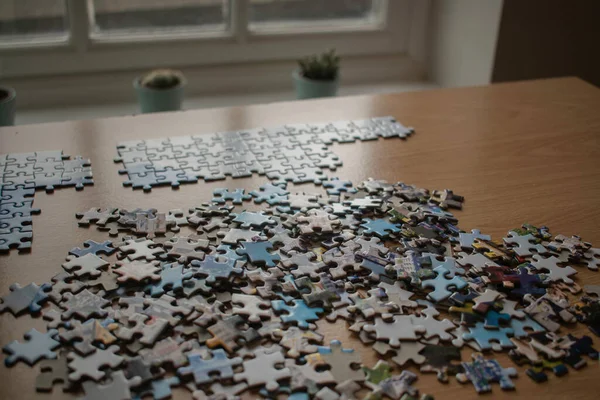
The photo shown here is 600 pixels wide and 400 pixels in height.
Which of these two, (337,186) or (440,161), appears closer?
(337,186)

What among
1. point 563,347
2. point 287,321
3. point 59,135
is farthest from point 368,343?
point 59,135

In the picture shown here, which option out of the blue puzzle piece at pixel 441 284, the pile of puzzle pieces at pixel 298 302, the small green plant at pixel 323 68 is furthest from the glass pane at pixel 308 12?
the blue puzzle piece at pixel 441 284

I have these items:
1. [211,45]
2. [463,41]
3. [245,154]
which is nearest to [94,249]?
[245,154]

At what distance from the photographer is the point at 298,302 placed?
3.44 ft

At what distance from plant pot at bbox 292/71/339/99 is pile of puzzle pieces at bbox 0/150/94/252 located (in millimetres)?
1195

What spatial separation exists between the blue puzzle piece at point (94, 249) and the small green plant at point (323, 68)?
1492 millimetres

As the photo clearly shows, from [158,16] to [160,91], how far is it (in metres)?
0.37

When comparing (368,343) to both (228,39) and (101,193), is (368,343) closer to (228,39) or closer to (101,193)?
(101,193)

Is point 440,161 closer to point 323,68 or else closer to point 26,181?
point 26,181

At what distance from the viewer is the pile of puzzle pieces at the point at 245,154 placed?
4.66 ft

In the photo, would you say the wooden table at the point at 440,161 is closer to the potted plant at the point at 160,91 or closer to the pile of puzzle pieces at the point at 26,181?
the pile of puzzle pieces at the point at 26,181

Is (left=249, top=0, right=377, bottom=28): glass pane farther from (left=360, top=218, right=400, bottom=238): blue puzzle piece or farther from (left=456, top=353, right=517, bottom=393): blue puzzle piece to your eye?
(left=456, top=353, right=517, bottom=393): blue puzzle piece

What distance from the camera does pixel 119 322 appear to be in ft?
3.26

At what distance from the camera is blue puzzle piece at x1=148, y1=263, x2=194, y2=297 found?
Result: 1.06m
